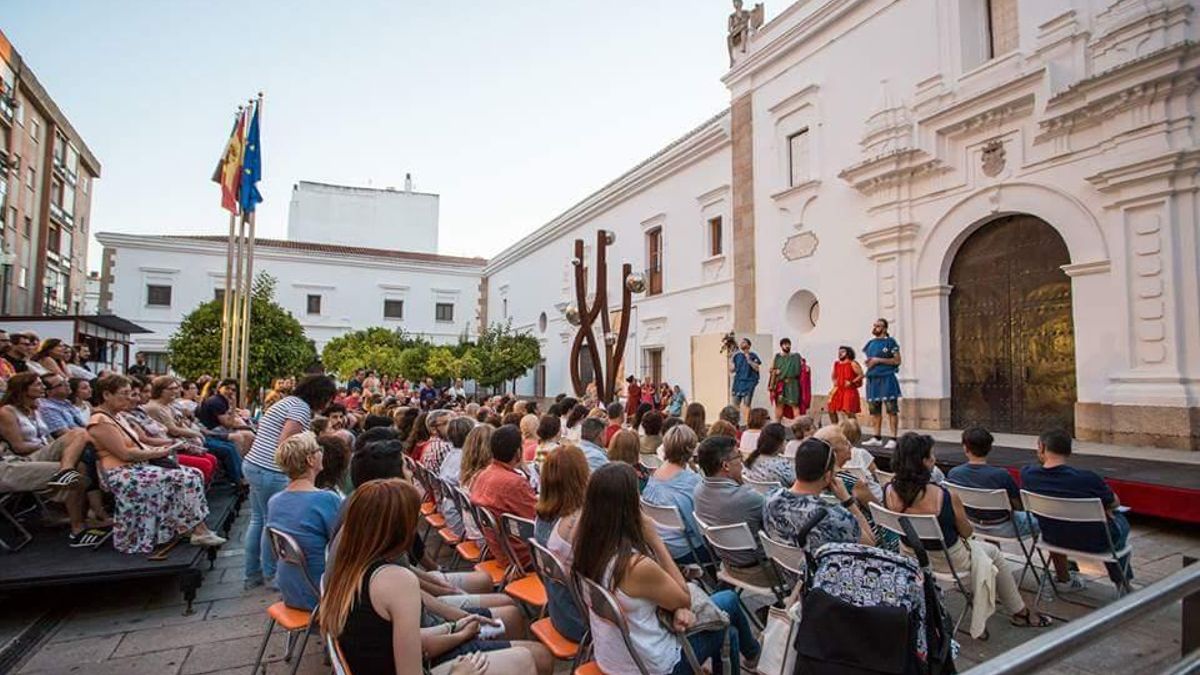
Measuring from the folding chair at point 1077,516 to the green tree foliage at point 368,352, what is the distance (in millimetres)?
24515

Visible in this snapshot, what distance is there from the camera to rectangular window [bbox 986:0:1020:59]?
10.1 meters

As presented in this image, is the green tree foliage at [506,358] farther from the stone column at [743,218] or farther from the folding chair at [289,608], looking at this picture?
the folding chair at [289,608]

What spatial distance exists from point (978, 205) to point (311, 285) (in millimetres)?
32387

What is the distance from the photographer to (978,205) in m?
10.0

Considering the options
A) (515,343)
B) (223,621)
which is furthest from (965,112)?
(515,343)

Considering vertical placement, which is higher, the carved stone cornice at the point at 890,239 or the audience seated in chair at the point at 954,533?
the carved stone cornice at the point at 890,239

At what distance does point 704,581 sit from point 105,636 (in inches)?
142

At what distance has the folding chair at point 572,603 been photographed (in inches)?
101

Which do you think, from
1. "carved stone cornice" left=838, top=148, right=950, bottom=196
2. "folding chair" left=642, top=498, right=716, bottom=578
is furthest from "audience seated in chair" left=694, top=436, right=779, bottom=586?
"carved stone cornice" left=838, top=148, right=950, bottom=196

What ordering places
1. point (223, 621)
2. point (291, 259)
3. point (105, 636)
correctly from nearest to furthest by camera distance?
point (105, 636), point (223, 621), point (291, 259)

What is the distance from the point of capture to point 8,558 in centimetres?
407

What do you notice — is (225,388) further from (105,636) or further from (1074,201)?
(1074,201)

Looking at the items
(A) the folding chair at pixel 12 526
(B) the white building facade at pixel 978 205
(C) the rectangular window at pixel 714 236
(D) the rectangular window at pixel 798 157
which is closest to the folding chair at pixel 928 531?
(A) the folding chair at pixel 12 526

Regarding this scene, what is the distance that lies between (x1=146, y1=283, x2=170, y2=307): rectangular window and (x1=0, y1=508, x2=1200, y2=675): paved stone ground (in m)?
32.5
